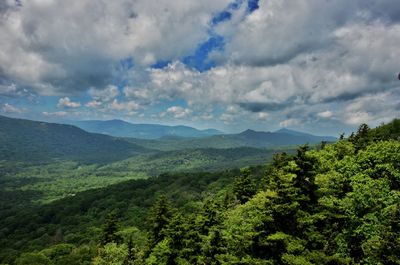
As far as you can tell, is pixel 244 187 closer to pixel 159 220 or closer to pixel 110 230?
pixel 159 220

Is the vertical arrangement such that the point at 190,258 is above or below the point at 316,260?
below

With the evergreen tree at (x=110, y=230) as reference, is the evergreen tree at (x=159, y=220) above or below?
above

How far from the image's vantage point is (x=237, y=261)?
23.3 metres

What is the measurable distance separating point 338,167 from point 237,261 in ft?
53.1

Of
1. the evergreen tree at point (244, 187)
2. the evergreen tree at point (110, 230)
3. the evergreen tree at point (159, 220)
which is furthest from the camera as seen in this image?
the evergreen tree at point (244, 187)

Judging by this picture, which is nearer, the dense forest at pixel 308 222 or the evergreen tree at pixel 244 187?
the dense forest at pixel 308 222

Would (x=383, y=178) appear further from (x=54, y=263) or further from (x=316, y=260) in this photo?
(x=54, y=263)

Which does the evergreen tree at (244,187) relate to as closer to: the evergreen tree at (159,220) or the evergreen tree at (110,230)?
the evergreen tree at (159,220)

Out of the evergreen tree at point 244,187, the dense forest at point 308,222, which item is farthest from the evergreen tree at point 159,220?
the evergreen tree at point 244,187

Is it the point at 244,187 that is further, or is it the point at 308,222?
the point at 244,187

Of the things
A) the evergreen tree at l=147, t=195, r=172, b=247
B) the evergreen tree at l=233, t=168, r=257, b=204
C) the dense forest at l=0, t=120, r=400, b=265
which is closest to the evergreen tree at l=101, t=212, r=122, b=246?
the evergreen tree at l=147, t=195, r=172, b=247

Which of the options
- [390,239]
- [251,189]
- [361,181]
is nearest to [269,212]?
[390,239]

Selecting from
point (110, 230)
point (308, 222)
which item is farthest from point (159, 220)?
point (308, 222)

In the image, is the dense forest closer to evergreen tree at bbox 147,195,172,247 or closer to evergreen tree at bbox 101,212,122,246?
evergreen tree at bbox 147,195,172,247
